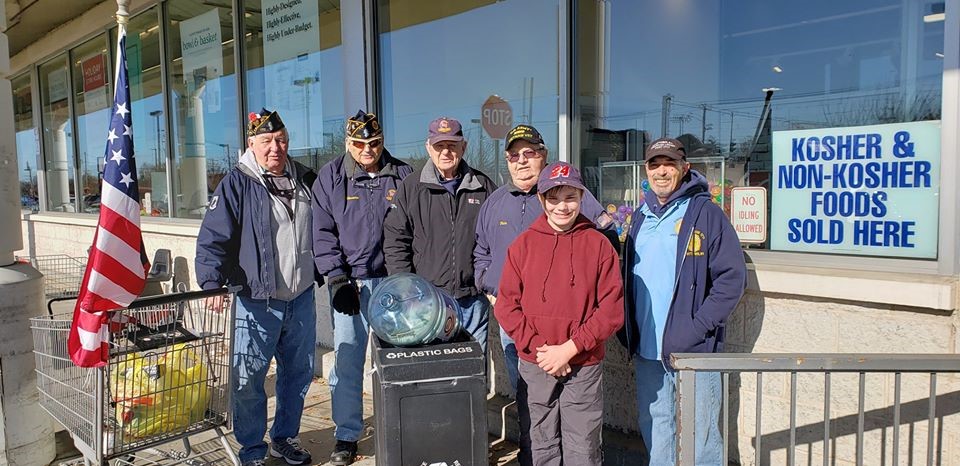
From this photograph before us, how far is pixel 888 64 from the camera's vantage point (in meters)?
3.07

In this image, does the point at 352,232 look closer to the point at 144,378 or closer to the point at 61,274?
the point at 144,378

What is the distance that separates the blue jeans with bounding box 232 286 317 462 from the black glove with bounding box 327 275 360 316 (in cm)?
32

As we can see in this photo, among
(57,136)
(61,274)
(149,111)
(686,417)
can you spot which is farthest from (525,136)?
(57,136)

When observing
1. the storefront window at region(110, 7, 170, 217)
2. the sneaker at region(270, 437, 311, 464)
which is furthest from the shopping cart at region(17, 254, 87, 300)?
the sneaker at region(270, 437, 311, 464)

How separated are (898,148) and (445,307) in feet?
7.17

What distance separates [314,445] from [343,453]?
1.62 feet

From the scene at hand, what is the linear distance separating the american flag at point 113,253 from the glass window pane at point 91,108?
25.6ft

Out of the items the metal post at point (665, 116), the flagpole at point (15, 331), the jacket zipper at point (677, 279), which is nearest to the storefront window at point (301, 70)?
the flagpole at point (15, 331)

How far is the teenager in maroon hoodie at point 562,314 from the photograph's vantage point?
2.86 meters

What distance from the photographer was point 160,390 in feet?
10.5

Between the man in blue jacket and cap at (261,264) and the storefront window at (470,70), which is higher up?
the storefront window at (470,70)

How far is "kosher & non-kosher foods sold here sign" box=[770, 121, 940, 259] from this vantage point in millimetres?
2916

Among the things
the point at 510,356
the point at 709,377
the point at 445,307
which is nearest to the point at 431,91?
the point at 510,356

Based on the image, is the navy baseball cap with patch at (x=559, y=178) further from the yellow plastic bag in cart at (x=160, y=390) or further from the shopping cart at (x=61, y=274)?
the shopping cart at (x=61, y=274)
